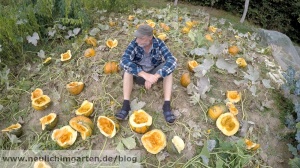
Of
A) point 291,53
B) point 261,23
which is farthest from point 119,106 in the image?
point 261,23

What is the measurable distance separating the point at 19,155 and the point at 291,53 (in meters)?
3.93

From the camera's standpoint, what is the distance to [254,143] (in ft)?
8.40

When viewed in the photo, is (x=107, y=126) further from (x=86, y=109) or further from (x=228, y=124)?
(x=228, y=124)

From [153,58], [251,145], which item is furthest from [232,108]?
[153,58]

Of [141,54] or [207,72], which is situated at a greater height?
[141,54]

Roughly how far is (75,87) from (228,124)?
5.23 feet

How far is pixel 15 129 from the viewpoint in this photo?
2621 millimetres

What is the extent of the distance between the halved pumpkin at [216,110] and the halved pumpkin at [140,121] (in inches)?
24.1

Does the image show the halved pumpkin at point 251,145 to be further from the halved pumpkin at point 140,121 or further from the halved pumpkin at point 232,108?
the halved pumpkin at point 140,121

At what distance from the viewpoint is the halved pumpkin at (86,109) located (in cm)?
266

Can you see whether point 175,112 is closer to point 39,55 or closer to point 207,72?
point 207,72

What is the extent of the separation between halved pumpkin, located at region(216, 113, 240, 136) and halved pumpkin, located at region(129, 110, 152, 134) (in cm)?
67

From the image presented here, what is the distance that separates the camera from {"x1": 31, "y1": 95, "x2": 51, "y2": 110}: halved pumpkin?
2783 millimetres

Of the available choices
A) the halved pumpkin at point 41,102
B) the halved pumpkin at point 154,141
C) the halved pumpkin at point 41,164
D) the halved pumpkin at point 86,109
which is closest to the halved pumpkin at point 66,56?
the halved pumpkin at point 41,102
